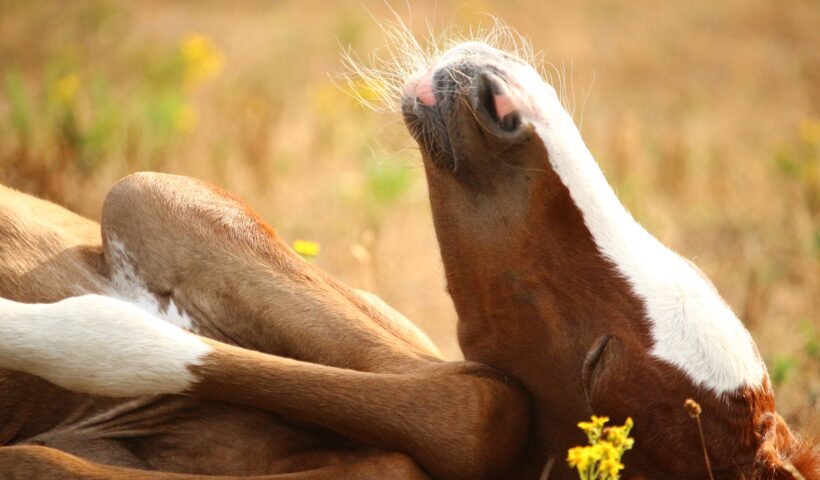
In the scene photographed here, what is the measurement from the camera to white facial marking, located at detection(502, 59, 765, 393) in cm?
200

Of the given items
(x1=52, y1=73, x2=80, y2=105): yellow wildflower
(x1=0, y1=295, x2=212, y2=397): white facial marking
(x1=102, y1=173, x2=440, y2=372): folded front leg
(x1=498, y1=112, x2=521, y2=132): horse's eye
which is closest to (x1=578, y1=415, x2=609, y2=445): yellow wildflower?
(x1=102, y1=173, x2=440, y2=372): folded front leg

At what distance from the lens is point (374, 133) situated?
18.3 ft

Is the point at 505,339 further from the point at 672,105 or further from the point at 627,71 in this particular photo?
the point at 627,71

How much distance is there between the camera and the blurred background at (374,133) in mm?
4559

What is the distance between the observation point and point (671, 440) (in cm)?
204

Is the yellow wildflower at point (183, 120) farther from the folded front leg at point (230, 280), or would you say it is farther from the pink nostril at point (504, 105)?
the pink nostril at point (504, 105)

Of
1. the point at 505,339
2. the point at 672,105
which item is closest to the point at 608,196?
the point at 505,339

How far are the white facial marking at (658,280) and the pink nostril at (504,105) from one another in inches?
1.9

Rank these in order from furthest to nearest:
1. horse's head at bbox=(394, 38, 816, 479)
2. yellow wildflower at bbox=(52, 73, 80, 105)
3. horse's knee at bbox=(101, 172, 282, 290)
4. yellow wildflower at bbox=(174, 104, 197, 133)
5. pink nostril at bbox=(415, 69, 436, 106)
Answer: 1. yellow wildflower at bbox=(174, 104, 197, 133)
2. yellow wildflower at bbox=(52, 73, 80, 105)
3. horse's knee at bbox=(101, 172, 282, 290)
4. pink nostril at bbox=(415, 69, 436, 106)
5. horse's head at bbox=(394, 38, 816, 479)

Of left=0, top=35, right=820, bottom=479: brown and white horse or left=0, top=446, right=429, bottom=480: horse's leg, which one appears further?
left=0, top=35, right=820, bottom=479: brown and white horse

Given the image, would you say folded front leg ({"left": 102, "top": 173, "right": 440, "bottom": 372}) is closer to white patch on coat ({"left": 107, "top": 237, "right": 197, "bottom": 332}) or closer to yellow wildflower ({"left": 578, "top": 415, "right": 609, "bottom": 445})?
white patch on coat ({"left": 107, "top": 237, "right": 197, "bottom": 332})

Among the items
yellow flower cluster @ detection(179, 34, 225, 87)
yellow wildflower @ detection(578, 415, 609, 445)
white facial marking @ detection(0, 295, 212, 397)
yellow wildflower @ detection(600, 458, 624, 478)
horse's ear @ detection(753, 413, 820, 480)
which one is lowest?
horse's ear @ detection(753, 413, 820, 480)

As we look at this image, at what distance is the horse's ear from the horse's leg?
0.63m

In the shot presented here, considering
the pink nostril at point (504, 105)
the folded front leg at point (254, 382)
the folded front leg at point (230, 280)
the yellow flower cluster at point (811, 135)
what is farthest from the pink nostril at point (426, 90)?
the yellow flower cluster at point (811, 135)
